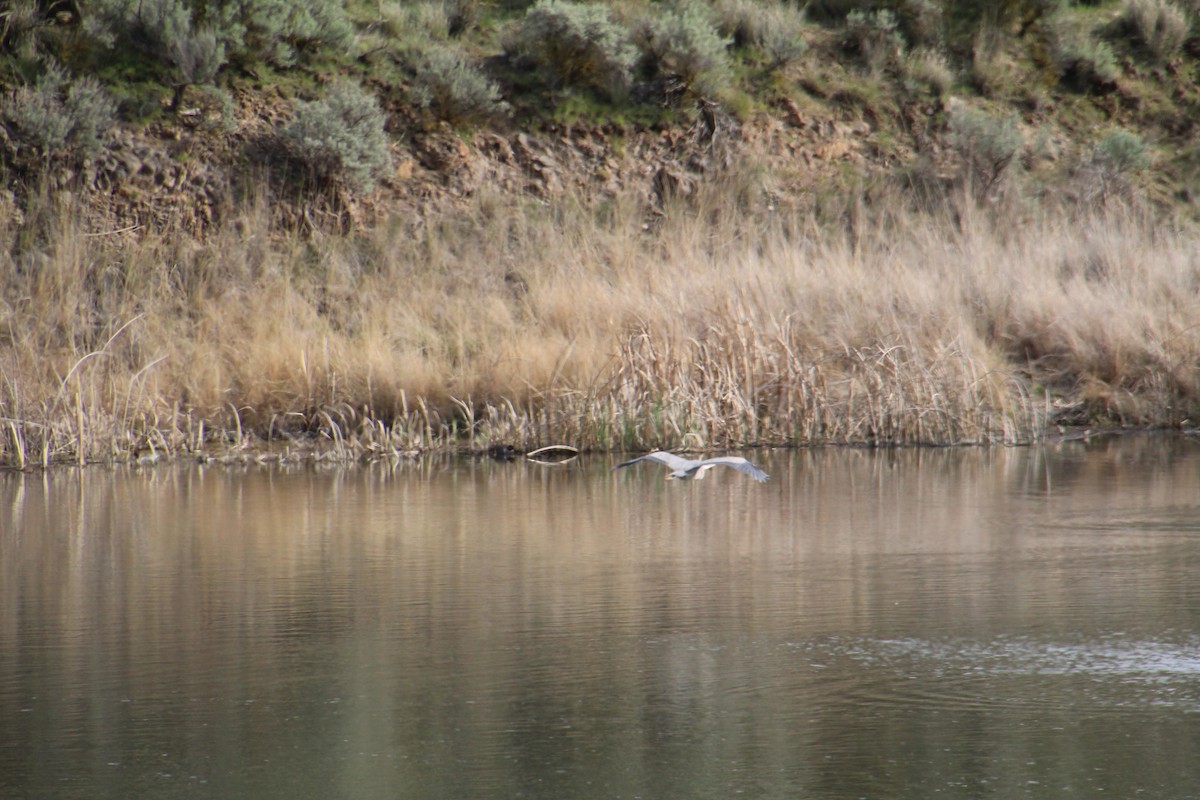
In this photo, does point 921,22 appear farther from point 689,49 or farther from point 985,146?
point 689,49

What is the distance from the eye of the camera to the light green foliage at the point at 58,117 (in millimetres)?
18469

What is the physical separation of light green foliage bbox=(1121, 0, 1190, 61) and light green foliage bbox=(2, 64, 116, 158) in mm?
16193

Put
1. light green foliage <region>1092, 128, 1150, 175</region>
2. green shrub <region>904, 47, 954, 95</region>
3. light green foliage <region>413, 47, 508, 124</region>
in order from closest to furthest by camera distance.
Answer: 1. light green foliage <region>413, 47, 508, 124</region>
2. light green foliage <region>1092, 128, 1150, 175</region>
3. green shrub <region>904, 47, 954, 95</region>

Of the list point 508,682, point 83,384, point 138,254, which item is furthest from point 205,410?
point 508,682

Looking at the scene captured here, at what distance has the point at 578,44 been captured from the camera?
70.0 ft

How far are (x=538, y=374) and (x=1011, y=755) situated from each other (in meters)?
9.11

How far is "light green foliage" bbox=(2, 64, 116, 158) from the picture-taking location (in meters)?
18.5

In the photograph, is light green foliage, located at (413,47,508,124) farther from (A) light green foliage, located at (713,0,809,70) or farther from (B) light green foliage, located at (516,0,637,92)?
(A) light green foliage, located at (713,0,809,70)

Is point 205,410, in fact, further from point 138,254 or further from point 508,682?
point 508,682

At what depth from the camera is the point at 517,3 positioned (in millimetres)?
24125

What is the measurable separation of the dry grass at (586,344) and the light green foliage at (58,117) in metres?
1.00

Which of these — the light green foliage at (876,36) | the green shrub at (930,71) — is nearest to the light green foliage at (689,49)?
the light green foliage at (876,36)

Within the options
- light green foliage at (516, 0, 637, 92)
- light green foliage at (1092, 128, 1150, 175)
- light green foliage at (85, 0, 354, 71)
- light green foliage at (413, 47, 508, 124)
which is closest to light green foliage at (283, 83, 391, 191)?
light green foliage at (413, 47, 508, 124)

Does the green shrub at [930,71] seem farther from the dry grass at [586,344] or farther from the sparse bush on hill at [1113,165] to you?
the dry grass at [586,344]
